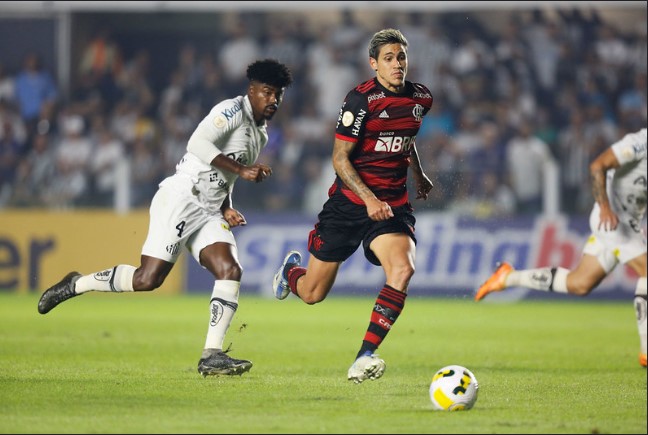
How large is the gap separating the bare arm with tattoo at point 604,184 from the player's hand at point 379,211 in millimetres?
2121

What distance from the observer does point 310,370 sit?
30.2 ft

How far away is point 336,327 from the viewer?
539 inches

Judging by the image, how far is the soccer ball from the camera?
6.82 metres

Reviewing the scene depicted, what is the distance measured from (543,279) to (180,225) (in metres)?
3.74

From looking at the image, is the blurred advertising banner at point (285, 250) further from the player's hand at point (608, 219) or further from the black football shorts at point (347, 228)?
the black football shorts at point (347, 228)

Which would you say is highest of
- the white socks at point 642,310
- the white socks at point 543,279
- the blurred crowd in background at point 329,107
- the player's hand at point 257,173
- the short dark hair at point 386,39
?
the blurred crowd in background at point 329,107

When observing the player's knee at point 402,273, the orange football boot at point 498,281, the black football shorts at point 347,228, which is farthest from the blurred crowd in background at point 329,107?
the player's knee at point 402,273

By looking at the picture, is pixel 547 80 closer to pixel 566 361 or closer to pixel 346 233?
pixel 566 361

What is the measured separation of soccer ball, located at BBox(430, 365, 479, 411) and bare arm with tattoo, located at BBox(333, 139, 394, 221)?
4.51 ft

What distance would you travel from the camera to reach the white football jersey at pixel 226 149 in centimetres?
895

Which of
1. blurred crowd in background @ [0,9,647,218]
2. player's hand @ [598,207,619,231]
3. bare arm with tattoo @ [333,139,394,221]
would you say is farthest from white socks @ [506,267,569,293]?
blurred crowd in background @ [0,9,647,218]

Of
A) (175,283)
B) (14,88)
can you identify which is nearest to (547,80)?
(175,283)

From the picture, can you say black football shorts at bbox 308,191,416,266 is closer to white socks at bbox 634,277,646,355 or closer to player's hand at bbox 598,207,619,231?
player's hand at bbox 598,207,619,231

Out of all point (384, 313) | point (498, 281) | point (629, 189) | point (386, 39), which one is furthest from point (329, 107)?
point (384, 313)
